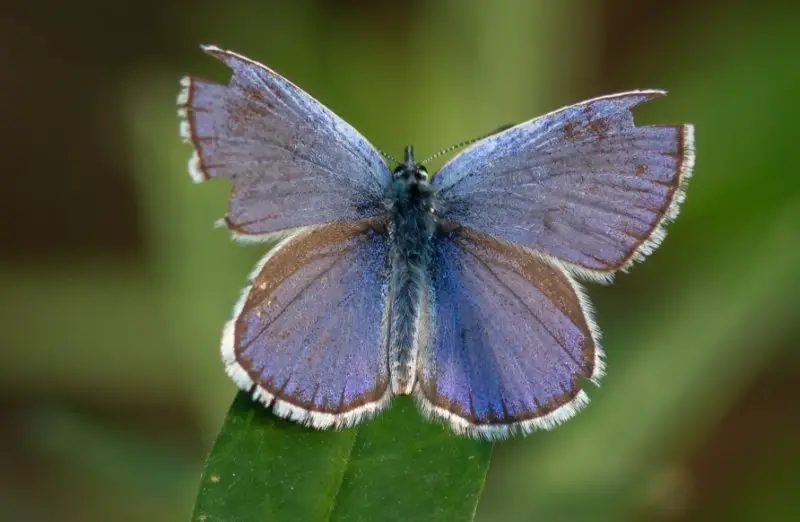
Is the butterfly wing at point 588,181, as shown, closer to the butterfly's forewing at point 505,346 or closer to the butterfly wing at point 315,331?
the butterfly's forewing at point 505,346

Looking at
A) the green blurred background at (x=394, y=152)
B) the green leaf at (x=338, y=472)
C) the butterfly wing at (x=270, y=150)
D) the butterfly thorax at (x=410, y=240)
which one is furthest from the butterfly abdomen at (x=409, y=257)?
the green blurred background at (x=394, y=152)

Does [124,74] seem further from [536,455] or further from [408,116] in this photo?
[536,455]

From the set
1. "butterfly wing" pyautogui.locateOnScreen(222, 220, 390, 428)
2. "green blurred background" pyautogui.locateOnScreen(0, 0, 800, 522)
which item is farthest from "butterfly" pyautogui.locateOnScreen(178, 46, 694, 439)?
"green blurred background" pyautogui.locateOnScreen(0, 0, 800, 522)

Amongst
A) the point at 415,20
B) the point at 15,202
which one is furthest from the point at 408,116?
Result: the point at 15,202

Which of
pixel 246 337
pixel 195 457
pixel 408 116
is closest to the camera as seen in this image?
pixel 246 337

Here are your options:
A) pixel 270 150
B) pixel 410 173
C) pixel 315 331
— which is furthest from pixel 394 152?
pixel 315 331

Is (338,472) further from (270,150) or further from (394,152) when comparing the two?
(394,152)

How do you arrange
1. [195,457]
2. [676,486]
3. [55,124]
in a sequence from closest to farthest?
[676,486]
[195,457]
[55,124]
